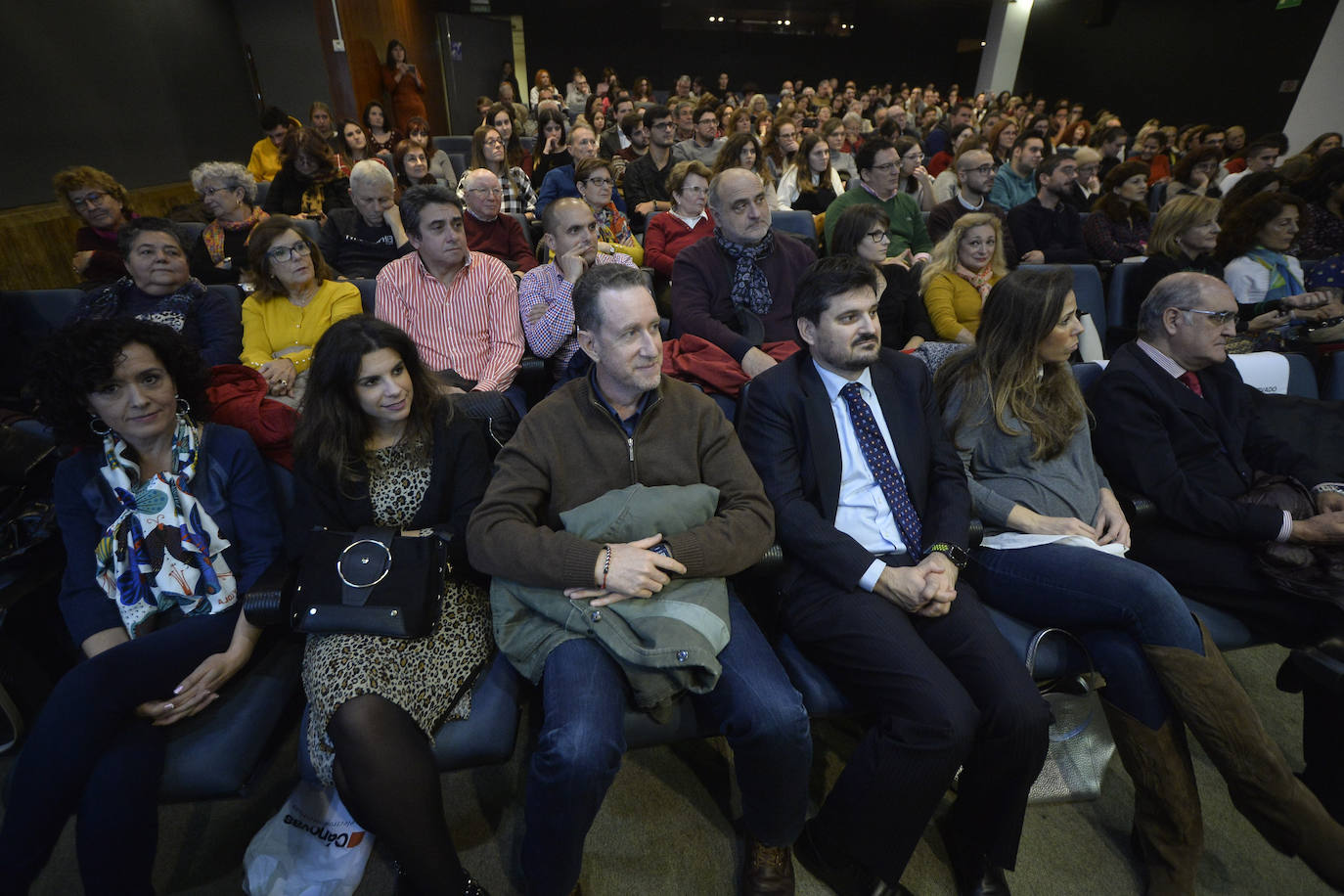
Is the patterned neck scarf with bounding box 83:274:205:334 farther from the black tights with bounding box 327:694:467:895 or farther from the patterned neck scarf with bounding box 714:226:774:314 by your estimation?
the patterned neck scarf with bounding box 714:226:774:314

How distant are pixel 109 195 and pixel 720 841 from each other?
425 cm

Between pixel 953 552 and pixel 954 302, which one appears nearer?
pixel 953 552

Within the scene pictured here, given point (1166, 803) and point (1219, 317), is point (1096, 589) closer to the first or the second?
point (1166, 803)

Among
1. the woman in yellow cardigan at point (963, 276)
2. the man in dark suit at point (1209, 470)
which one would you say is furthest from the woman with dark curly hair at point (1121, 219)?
the man in dark suit at point (1209, 470)

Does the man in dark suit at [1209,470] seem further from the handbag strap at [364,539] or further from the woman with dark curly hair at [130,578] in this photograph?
the woman with dark curly hair at [130,578]

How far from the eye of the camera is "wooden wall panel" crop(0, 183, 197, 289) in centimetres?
383

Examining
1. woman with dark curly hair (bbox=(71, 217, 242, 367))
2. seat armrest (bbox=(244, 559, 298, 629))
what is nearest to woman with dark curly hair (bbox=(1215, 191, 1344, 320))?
seat armrest (bbox=(244, 559, 298, 629))

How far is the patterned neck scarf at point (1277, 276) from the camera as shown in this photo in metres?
2.99

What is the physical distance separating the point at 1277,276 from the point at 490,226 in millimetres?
4109

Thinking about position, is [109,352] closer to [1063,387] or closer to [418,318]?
[418,318]

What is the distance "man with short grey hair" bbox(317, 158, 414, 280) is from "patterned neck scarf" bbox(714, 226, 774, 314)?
6.32ft

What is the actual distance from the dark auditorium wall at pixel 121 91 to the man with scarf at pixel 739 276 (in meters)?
4.63

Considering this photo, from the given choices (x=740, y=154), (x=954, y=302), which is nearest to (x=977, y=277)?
(x=954, y=302)

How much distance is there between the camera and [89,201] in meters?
3.19
